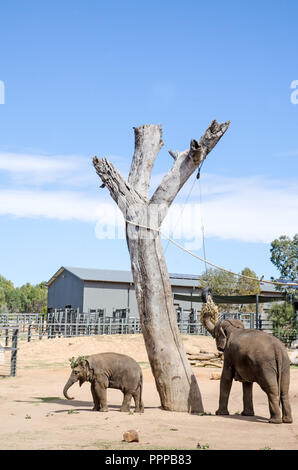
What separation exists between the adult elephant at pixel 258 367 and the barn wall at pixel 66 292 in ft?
110

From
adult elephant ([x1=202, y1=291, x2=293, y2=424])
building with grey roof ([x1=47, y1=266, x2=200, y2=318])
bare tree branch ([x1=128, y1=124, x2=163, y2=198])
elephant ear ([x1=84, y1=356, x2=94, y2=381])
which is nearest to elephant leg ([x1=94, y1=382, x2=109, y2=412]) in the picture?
elephant ear ([x1=84, y1=356, x2=94, y2=381])

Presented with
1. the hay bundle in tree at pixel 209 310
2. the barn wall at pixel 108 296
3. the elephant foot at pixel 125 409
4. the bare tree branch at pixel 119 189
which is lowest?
the elephant foot at pixel 125 409

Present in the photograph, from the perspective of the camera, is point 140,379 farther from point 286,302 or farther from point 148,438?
point 286,302

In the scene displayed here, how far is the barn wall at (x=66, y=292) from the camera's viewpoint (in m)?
43.2

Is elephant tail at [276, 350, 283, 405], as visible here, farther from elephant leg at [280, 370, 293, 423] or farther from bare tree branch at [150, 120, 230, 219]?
bare tree branch at [150, 120, 230, 219]

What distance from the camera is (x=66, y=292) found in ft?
152

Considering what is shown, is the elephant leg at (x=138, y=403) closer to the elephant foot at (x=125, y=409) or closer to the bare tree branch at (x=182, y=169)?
the elephant foot at (x=125, y=409)

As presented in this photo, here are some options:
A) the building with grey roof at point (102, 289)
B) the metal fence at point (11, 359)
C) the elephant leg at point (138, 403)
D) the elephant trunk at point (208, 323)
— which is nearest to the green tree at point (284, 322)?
the metal fence at point (11, 359)

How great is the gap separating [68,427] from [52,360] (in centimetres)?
1469

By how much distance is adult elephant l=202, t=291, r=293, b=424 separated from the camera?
866 cm

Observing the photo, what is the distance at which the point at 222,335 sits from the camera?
9781 mm

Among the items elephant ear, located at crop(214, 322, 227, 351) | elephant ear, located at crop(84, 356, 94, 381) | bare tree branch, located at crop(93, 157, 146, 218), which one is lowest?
elephant ear, located at crop(84, 356, 94, 381)

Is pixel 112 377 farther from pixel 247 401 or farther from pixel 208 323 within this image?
pixel 247 401

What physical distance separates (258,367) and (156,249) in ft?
8.97
